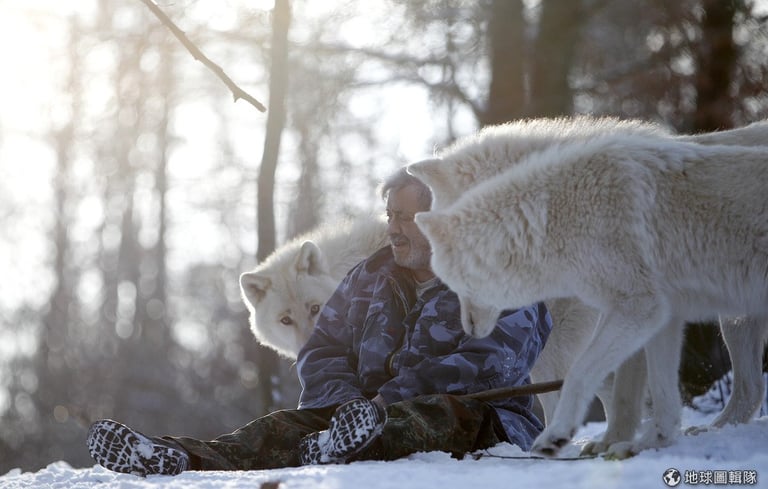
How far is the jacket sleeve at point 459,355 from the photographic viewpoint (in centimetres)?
451

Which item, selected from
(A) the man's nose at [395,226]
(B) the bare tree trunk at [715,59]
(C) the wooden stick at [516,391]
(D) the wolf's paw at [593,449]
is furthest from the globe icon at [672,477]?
(B) the bare tree trunk at [715,59]

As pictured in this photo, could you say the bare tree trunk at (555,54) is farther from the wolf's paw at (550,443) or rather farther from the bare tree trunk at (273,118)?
the wolf's paw at (550,443)

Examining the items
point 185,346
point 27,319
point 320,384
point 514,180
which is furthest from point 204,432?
point 514,180

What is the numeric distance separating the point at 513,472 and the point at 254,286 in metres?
4.64

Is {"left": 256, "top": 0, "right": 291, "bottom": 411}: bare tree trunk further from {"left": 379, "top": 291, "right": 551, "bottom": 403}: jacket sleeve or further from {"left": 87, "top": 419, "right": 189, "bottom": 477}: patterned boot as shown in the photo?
{"left": 87, "top": 419, "right": 189, "bottom": 477}: patterned boot

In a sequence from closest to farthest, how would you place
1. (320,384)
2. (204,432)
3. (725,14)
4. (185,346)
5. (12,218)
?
(320,384) → (725,14) → (204,432) → (185,346) → (12,218)

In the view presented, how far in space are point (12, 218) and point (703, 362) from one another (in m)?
18.7

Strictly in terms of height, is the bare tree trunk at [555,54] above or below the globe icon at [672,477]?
above

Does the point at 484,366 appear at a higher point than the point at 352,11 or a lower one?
lower

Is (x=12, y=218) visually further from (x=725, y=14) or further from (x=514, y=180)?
(x=514, y=180)

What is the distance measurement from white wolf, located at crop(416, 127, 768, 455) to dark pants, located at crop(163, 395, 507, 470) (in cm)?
56

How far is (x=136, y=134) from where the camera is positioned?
21797 millimetres

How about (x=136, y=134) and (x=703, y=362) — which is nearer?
(x=703, y=362)

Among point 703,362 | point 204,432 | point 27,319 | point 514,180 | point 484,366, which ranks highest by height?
point 514,180
